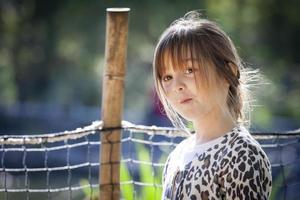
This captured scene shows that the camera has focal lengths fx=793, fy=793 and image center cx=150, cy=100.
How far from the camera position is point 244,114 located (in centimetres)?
196

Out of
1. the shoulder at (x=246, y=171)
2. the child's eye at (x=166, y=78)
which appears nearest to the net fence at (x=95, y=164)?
the child's eye at (x=166, y=78)

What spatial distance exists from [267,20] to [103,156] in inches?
343

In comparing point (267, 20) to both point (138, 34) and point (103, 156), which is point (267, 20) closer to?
point (138, 34)

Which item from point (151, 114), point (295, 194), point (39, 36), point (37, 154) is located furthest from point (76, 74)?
point (295, 194)

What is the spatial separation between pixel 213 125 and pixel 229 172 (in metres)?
0.16

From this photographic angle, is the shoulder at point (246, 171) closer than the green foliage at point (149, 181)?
Yes

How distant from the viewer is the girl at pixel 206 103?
5.74 feet

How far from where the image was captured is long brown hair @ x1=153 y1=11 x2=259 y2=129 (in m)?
1.82

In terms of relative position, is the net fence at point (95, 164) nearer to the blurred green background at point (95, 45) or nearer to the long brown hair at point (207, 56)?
the long brown hair at point (207, 56)

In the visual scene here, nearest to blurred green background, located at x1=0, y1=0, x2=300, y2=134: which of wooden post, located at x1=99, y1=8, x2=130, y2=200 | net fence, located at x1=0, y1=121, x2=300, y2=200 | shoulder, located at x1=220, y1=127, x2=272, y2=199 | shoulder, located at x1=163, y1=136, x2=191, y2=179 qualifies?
net fence, located at x1=0, y1=121, x2=300, y2=200

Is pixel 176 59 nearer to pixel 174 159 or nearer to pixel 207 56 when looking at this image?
pixel 207 56

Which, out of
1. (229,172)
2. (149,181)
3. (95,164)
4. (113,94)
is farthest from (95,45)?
(229,172)

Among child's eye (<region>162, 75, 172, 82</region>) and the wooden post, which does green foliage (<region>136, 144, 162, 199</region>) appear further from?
child's eye (<region>162, 75, 172, 82</region>)

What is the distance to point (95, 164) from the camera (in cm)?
283
